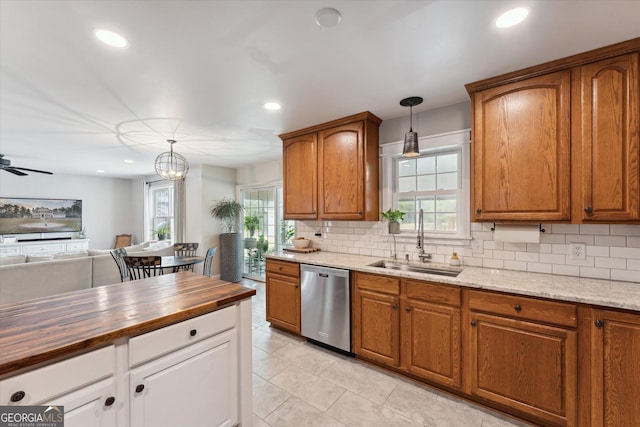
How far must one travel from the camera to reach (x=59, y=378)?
3.33ft

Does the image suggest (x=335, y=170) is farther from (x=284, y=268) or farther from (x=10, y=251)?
(x=10, y=251)

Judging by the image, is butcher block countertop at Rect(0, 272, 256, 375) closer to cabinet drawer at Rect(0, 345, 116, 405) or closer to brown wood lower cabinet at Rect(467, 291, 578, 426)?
cabinet drawer at Rect(0, 345, 116, 405)

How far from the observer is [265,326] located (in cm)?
349

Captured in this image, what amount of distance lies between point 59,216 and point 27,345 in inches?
306

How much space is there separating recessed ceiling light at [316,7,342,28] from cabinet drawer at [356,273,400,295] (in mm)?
1939

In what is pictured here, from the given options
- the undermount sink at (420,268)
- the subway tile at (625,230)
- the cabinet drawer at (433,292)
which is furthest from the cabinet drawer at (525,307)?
the subway tile at (625,230)

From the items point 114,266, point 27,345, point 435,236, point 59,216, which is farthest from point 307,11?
point 59,216

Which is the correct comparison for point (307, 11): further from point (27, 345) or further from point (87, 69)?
point (27, 345)

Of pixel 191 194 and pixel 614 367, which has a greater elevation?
pixel 191 194

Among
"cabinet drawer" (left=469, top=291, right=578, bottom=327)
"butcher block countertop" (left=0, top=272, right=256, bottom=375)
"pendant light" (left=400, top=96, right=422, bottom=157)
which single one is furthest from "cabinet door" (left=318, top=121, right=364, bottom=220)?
"butcher block countertop" (left=0, top=272, right=256, bottom=375)

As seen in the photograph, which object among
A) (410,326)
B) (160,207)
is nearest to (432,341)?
(410,326)

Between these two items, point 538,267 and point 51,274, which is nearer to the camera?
point 538,267

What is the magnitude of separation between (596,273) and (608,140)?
998 mm

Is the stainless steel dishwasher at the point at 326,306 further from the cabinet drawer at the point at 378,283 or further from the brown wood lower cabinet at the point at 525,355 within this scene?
the brown wood lower cabinet at the point at 525,355
